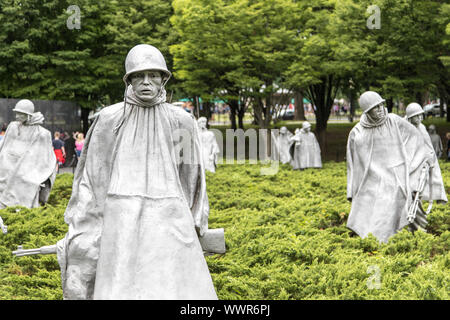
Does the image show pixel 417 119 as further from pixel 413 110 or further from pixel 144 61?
pixel 144 61

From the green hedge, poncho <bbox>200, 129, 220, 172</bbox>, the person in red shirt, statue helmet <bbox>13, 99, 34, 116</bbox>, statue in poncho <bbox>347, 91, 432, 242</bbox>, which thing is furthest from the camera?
poncho <bbox>200, 129, 220, 172</bbox>

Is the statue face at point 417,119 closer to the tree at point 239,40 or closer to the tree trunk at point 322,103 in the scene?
the tree at point 239,40

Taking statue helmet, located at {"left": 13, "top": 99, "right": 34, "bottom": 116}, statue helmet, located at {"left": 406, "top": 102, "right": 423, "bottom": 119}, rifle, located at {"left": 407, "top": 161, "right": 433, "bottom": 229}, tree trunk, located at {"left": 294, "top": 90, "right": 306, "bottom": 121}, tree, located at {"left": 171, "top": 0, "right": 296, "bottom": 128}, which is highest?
tree, located at {"left": 171, "top": 0, "right": 296, "bottom": 128}

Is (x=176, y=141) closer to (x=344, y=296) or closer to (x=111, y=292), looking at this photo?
(x=111, y=292)

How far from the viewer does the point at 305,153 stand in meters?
27.7

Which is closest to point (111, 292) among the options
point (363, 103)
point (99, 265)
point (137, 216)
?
point (99, 265)

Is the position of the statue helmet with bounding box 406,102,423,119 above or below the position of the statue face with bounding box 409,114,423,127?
above

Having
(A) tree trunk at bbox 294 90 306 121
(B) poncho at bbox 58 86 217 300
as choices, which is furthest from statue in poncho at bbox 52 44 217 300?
(A) tree trunk at bbox 294 90 306 121

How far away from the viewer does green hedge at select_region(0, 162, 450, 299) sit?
24.1 ft

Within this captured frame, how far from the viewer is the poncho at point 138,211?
186 inches

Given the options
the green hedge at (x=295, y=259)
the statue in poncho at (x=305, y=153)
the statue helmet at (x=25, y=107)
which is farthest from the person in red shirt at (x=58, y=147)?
the green hedge at (x=295, y=259)

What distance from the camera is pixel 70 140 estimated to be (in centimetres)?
2838

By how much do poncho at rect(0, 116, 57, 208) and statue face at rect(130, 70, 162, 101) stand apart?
9.22m

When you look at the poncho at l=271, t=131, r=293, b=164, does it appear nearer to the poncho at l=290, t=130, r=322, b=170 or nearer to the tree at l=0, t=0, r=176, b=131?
the poncho at l=290, t=130, r=322, b=170
